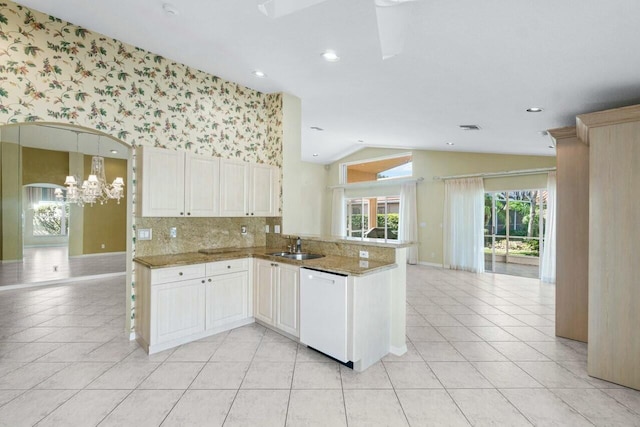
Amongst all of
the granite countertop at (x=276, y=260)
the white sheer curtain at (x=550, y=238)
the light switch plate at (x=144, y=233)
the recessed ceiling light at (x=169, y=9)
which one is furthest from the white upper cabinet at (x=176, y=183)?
the white sheer curtain at (x=550, y=238)

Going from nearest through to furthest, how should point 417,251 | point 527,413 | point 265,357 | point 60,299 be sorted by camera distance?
point 527,413, point 265,357, point 60,299, point 417,251

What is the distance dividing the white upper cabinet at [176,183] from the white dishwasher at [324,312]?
4.80 feet

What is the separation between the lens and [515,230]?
655cm

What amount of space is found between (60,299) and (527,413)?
19.7ft

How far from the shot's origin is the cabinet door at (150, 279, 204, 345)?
2725mm

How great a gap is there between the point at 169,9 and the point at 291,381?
10.4 ft

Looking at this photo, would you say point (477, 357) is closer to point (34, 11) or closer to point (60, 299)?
point (34, 11)

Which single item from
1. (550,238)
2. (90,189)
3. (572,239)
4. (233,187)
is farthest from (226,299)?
(550,238)

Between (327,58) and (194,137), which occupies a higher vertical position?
(327,58)

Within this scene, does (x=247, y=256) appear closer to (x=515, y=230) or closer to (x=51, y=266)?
(x=51, y=266)

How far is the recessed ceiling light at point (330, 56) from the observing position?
2.83 meters

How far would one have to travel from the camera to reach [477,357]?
2.75 metres

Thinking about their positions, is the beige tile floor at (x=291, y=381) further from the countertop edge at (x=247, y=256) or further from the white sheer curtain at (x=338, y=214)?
the white sheer curtain at (x=338, y=214)

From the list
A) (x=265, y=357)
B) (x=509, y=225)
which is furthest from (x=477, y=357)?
(x=509, y=225)
